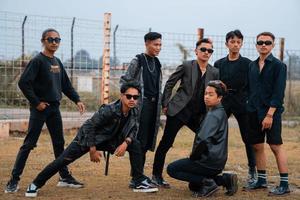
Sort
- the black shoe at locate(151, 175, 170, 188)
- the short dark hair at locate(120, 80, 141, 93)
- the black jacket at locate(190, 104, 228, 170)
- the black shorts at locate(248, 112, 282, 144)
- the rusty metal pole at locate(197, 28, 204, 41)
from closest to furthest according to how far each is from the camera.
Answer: the black jacket at locate(190, 104, 228, 170)
the short dark hair at locate(120, 80, 141, 93)
the black shorts at locate(248, 112, 282, 144)
the black shoe at locate(151, 175, 170, 188)
the rusty metal pole at locate(197, 28, 204, 41)

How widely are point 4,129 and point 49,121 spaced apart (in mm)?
5632

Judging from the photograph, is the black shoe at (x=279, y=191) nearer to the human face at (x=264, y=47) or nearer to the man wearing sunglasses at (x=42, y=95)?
the human face at (x=264, y=47)

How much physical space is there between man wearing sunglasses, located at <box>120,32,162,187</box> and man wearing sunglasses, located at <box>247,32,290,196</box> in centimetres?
115

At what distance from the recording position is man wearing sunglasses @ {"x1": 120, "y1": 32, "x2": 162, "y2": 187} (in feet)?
24.5

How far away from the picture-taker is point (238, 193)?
7.30 metres

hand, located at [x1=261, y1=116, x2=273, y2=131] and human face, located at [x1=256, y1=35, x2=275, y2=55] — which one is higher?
human face, located at [x1=256, y1=35, x2=275, y2=55]

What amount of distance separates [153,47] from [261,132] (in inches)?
65.6

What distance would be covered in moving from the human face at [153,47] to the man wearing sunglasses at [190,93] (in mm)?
374

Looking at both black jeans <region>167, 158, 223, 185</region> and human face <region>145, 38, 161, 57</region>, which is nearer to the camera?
black jeans <region>167, 158, 223, 185</region>

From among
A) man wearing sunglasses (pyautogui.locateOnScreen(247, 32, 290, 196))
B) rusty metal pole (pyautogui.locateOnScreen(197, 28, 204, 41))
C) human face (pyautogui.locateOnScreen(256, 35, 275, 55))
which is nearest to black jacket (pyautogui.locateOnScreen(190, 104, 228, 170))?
man wearing sunglasses (pyautogui.locateOnScreen(247, 32, 290, 196))

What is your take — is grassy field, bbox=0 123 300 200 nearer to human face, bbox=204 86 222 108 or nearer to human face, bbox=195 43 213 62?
human face, bbox=204 86 222 108

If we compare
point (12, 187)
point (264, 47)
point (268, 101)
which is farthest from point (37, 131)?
point (264, 47)

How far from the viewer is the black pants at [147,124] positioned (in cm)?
749

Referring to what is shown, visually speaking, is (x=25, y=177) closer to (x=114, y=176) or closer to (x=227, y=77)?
(x=114, y=176)
